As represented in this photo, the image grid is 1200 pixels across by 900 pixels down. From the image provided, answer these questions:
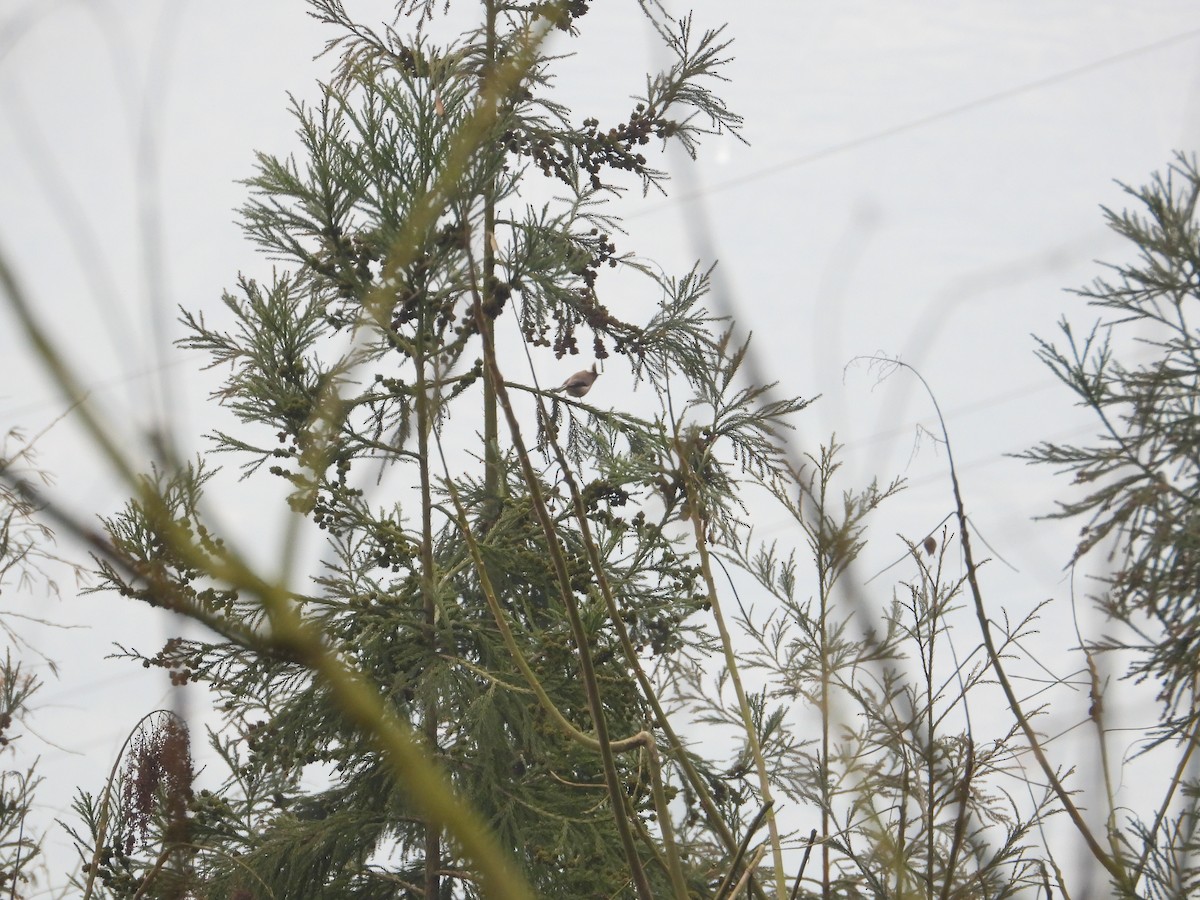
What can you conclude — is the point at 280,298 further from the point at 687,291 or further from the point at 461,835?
the point at 461,835

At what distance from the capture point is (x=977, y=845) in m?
0.84

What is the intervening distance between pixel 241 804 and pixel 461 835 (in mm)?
4521

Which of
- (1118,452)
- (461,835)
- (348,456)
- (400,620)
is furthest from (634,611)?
(461,835)

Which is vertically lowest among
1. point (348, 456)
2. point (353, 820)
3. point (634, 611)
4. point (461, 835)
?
point (461, 835)

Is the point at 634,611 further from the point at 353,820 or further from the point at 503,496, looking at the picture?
the point at 353,820

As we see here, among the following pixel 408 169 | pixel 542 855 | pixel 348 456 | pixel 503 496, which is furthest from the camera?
pixel 503 496

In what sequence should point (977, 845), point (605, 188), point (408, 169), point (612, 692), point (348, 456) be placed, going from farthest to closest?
point (605, 188) → point (348, 456) → point (612, 692) → point (408, 169) → point (977, 845)

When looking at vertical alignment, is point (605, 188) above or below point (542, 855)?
above

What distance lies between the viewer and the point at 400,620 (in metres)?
4.37

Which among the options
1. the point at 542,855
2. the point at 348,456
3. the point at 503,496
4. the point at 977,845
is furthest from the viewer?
the point at 503,496

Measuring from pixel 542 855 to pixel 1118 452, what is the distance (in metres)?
2.07

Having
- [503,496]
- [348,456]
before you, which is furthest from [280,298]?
[503,496]

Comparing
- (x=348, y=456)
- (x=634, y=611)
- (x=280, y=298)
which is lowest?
(x=634, y=611)

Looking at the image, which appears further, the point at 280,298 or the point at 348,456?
the point at 348,456
